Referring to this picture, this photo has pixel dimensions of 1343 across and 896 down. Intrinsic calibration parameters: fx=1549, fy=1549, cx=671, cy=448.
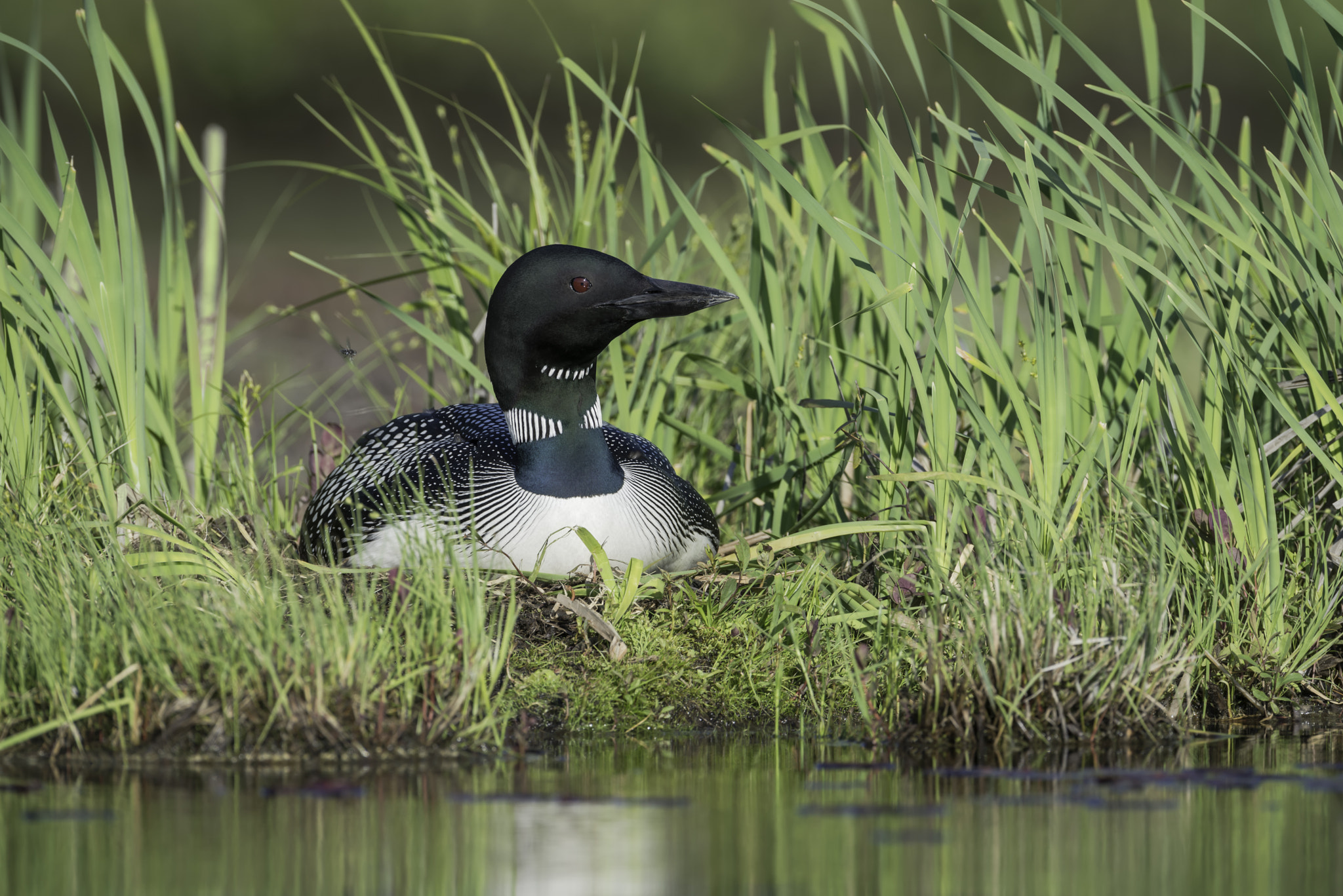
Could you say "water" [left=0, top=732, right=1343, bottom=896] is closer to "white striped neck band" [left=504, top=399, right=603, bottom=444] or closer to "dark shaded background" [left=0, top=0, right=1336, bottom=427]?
"white striped neck band" [left=504, top=399, right=603, bottom=444]

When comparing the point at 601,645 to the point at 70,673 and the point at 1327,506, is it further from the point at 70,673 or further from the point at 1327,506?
the point at 1327,506

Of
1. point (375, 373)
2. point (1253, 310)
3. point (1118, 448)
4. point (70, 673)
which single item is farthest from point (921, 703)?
point (375, 373)

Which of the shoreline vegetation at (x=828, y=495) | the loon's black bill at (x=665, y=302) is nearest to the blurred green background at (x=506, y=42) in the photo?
the shoreline vegetation at (x=828, y=495)

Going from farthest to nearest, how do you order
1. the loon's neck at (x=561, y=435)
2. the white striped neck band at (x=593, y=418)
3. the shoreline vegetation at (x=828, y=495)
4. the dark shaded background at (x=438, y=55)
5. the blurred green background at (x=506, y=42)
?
the blurred green background at (x=506, y=42) → the dark shaded background at (x=438, y=55) → the white striped neck band at (x=593, y=418) → the loon's neck at (x=561, y=435) → the shoreline vegetation at (x=828, y=495)

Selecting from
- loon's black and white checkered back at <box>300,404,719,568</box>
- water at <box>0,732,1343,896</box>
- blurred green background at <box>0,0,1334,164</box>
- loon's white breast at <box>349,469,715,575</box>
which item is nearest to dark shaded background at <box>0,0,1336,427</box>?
blurred green background at <box>0,0,1334,164</box>

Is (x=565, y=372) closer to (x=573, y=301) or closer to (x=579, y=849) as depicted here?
(x=573, y=301)

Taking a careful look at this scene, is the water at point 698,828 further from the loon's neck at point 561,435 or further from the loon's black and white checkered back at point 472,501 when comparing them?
the loon's neck at point 561,435

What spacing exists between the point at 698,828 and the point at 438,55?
41.8 feet

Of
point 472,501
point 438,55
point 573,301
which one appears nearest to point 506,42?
point 438,55

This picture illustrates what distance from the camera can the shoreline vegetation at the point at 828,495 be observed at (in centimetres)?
304

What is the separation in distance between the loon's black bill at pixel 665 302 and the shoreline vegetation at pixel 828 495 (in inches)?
11.2

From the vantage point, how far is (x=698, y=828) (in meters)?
2.40

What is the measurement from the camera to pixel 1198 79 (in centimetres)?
382

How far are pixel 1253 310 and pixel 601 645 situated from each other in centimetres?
219
